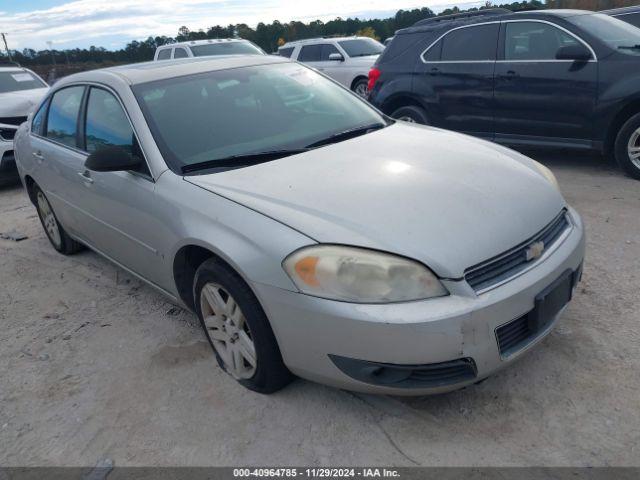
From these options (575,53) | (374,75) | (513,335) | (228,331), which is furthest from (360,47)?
(513,335)

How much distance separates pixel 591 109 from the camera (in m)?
5.51

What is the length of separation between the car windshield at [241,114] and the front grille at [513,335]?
1.51 m

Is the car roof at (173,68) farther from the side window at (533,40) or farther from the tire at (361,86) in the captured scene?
the tire at (361,86)

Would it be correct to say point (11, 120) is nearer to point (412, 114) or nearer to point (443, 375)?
point (412, 114)

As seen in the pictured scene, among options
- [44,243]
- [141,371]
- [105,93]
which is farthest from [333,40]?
[141,371]

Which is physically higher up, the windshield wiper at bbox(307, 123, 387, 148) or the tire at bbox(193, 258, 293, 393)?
the windshield wiper at bbox(307, 123, 387, 148)

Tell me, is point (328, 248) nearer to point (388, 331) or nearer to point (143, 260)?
point (388, 331)

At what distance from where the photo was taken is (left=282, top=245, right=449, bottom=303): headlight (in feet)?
7.07

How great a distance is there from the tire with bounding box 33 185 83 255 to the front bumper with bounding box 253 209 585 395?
10.3 feet

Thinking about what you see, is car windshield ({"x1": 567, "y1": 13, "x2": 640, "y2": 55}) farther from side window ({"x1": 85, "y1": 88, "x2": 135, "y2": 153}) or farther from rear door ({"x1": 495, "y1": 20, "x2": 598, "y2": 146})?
side window ({"x1": 85, "y1": 88, "x2": 135, "y2": 153})

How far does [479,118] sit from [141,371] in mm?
4947

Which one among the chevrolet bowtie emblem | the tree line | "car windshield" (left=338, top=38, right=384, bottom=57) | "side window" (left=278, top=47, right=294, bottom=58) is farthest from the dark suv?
the tree line

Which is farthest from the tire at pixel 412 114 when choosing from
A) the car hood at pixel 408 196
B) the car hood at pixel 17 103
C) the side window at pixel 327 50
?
the side window at pixel 327 50

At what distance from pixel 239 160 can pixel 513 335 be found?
1.64 meters
